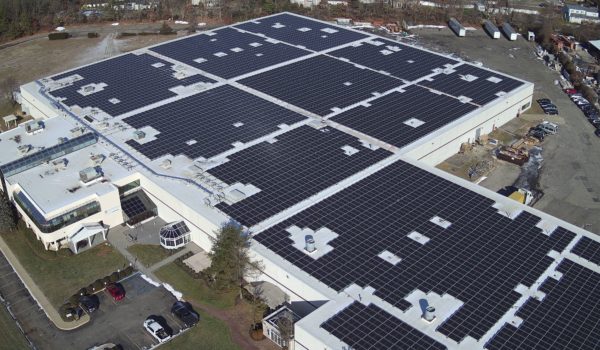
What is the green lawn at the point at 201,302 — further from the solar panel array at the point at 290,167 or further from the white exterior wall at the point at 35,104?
the white exterior wall at the point at 35,104

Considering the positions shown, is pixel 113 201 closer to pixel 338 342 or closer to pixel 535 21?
pixel 338 342

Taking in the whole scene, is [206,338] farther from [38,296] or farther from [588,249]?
[588,249]

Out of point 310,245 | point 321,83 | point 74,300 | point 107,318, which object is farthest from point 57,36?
point 310,245

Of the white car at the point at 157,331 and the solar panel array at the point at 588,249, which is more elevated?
the solar panel array at the point at 588,249

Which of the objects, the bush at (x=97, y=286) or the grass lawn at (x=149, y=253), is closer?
the bush at (x=97, y=286)

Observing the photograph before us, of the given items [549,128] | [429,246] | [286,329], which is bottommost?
[549,128]

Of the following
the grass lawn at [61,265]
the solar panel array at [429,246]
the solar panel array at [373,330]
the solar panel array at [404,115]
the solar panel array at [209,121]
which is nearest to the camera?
the solar panel array at [373,330]

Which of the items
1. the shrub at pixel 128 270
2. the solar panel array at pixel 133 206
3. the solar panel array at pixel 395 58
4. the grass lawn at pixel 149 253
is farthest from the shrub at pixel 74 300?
the solar panel array at pixel 395 58
